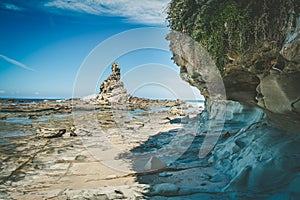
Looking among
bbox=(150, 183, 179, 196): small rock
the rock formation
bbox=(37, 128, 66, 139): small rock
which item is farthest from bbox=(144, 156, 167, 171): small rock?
bbox=(37, 128, 66, 139): small rock

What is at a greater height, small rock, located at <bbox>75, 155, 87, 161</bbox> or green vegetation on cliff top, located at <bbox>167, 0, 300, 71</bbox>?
green vegetation on cliff top, located at <bbox>167, 0, 300, 71</bbox>

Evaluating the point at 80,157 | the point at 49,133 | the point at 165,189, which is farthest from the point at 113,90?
the point at 165,189

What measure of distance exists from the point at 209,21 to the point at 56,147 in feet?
31.5

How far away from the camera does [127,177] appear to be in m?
6.90

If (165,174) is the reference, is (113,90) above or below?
above

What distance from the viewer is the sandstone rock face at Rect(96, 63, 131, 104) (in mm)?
59344

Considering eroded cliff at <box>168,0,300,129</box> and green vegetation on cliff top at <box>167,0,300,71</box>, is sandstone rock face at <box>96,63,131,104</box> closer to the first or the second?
eroded cliff at <box>168,0,300,129</box>

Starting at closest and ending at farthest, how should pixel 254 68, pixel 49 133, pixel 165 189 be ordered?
pixel 254 68
pixel 165 189
pixel 49 133

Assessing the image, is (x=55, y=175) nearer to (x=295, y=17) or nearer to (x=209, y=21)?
(x=209, y=21)

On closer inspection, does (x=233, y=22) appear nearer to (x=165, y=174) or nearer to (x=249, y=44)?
(x=249, y=44)

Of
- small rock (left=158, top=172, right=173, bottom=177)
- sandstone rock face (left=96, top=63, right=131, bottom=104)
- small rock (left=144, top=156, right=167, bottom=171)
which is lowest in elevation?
small rock (left=158, top=172, right=173, bottom=177)

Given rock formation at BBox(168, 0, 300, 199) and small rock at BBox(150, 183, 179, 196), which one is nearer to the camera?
rock formation at BBox(168, 0, 300, 199)

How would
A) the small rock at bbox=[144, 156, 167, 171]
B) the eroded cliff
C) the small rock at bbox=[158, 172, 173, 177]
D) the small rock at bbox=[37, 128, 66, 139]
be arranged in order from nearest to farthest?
the eroded cliff
the small rock at bbox=[158, 172, 173, 177]
the small rock at bbox=[144, 156, 167, 171]
the small rock at bbox=[37, 128, 66, 139]

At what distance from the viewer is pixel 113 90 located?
200 feet
